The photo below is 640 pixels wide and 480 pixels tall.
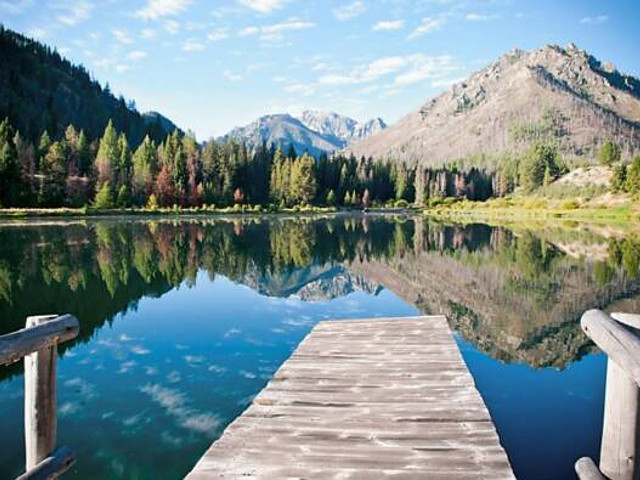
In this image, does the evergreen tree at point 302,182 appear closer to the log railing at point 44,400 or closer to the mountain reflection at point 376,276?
the mountain reflection at point 376,276

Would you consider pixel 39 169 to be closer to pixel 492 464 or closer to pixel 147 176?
pixel 147 176

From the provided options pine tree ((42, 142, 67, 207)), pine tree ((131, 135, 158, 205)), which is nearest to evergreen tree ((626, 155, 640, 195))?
pine tree ((131, 135, 158, 205))

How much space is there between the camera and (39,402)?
14.8 ft

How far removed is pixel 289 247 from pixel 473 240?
1616 centimetres

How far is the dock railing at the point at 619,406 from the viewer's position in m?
3.47

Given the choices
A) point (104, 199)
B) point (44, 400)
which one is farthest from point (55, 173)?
point (44, 400)

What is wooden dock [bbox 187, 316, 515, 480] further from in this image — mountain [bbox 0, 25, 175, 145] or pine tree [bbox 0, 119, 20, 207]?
mountain [bbox 0, 25, 175, 145]

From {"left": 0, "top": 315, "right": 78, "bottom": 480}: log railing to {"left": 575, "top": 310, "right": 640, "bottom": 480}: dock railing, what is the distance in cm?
456

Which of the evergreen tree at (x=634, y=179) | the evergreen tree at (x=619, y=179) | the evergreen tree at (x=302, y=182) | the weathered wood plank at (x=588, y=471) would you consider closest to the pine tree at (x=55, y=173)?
the evergreen tree at (x=302, y=182)

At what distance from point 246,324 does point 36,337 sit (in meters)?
10.6

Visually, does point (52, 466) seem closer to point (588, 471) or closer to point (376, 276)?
point (588, 471)

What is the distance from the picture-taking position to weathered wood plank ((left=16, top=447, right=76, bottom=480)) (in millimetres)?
4270

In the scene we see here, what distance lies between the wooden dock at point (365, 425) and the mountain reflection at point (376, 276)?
5.12 metres

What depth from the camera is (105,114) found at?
159m
